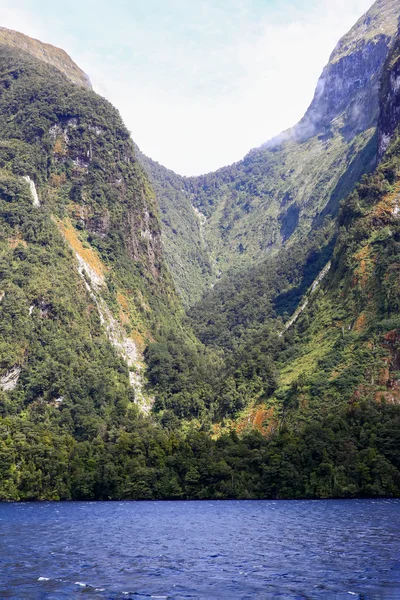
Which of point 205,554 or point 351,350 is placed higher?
point 351,350

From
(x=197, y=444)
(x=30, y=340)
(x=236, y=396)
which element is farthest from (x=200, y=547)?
(x=30, y=340)

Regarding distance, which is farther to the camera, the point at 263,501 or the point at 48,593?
the point at 263,501

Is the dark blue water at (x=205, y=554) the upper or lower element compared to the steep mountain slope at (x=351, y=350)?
lower

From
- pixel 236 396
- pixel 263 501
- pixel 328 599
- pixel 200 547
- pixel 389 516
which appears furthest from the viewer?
pixel 236 396

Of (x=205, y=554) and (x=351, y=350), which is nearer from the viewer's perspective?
(x=205, y=554)

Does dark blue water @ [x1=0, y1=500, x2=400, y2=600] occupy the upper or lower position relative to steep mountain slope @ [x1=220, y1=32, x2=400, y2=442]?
lower

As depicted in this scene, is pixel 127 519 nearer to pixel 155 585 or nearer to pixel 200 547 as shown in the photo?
pixel 200 547

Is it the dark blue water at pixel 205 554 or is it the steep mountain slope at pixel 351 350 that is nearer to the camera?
the dark blue water at pixel 205 554

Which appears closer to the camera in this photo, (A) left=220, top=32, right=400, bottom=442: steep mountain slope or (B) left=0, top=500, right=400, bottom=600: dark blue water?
(B) left=0, top=500, right=400, bottom=600: dark blue water
